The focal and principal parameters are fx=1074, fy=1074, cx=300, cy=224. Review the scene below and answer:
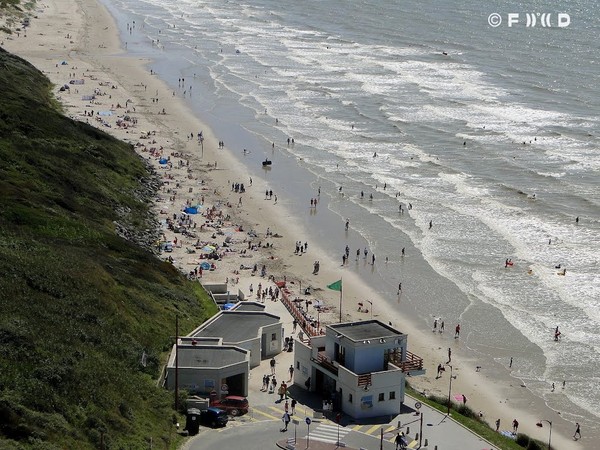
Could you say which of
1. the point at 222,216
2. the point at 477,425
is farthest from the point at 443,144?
the point at 477,425

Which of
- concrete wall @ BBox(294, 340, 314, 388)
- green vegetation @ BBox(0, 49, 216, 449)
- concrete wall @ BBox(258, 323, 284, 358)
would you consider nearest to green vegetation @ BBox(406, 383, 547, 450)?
concrete wall @ BBox(294, 340, 314, 388)

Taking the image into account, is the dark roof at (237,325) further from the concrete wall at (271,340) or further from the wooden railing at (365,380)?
the wooden railing at (365,380)

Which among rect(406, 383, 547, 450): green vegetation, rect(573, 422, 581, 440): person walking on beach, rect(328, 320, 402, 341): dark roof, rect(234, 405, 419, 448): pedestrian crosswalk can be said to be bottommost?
rect(573, 422, 581, 440): person walking on beach

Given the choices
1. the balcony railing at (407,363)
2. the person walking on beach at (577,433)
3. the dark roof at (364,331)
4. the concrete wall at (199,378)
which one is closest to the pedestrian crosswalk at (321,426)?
the concrete wall at (199,378)

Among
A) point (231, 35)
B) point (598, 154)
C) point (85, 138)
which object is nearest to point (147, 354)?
point (85, 138)

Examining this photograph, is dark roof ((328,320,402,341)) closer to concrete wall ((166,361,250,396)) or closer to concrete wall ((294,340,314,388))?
concrete wall ((294,340,314,388))

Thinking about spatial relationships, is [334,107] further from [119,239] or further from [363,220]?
[119,239]

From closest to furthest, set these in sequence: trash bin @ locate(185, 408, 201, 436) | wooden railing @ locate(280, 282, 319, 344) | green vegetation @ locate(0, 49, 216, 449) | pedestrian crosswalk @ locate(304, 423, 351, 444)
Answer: green vegetation @ locate(0, 49, 216, 449) → trash bin @ locate(185, 408, 201, 436) → pedestrian crosswalk @ locate(304, 423, 351, 444) → wooden railing @ locate(280, 282, 319, 344)

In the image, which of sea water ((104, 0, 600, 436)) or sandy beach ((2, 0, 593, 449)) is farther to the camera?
sea water ((104, 0, 600, 436))
